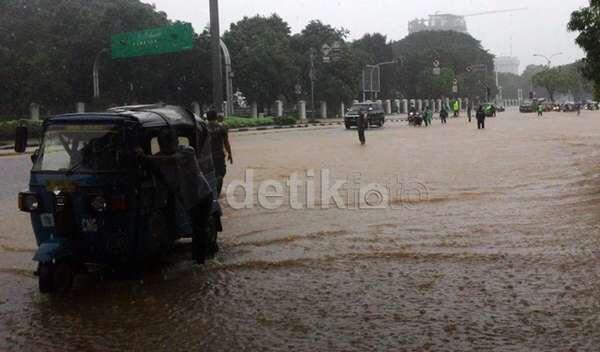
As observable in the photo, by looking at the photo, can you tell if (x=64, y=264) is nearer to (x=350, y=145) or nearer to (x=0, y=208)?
(x=0, y=208)

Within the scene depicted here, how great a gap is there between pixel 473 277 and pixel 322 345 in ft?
7.54

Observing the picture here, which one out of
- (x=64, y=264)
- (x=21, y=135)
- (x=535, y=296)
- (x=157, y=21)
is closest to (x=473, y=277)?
(x=535, y=296)

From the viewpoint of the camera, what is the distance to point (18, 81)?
42188 millimetres

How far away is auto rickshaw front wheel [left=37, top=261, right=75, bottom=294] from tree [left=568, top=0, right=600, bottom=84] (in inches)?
688

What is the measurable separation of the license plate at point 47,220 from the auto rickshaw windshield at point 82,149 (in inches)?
16.4

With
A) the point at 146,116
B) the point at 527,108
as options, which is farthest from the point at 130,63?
the point at 527,108

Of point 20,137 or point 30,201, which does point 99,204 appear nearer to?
point 30,201

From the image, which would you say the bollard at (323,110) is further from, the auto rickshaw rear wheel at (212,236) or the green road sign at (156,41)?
the auto rickshaw rear wheel at (212,236)

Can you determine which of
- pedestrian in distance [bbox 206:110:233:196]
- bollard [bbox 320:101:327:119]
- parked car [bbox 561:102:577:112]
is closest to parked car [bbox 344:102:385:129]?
bollard [bbox 320:101:327:119]

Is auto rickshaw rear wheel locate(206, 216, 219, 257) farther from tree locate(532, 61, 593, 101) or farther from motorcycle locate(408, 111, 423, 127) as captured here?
tree locate(532, 61, 593, 101)

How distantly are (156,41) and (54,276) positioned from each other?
32.3m

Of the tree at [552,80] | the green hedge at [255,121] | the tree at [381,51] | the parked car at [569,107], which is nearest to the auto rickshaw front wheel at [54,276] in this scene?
the green hedge at [255,121]

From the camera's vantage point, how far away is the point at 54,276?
6168 mm

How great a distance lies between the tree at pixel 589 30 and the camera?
19.6m
